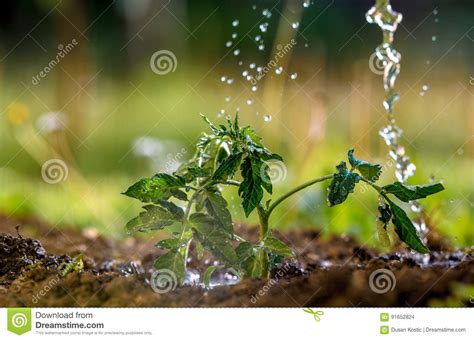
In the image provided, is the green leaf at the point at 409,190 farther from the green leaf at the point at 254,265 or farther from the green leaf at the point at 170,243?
the green leaf at the point at 170,243

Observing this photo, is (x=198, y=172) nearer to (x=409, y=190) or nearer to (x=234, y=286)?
(x=234, y=286)

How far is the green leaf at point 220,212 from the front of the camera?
157cm

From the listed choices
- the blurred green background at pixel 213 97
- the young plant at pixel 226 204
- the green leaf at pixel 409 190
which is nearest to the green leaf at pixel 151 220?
the young plant at pixel 226 204

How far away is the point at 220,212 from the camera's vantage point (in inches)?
62.3

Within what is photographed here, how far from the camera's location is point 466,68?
5098mm

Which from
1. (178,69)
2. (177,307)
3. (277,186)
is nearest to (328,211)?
(277,186)

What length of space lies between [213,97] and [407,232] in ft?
11.4

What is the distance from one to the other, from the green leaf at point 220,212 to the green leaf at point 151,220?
0.27ft

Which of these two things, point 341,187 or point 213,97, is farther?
point 213,97

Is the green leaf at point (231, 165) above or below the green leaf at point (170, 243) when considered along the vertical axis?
above

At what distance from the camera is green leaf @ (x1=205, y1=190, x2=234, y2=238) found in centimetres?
157

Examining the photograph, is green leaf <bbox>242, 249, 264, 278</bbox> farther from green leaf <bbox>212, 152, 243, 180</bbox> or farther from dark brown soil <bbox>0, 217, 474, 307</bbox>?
green leaf <bbox>212, 152, 243, 180</bbox>

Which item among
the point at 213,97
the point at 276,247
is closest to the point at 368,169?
the point at 276,247

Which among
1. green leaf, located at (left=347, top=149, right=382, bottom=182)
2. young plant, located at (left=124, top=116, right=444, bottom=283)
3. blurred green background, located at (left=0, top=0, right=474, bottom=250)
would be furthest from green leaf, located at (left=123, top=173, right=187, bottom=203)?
blurred green background, located at (left=0, top=0, right=474, bottom=250)
